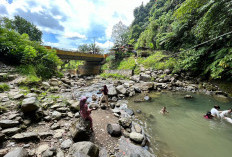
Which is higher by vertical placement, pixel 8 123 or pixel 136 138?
pixel 8 123

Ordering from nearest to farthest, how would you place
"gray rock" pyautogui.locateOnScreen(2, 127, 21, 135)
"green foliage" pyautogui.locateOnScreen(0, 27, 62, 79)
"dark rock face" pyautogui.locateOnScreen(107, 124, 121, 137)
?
"gray rock" pyautogui.locateOnScreen(2, 127, 21, 135) → "dark rock face" pyautogui.locateOnScreen(107, 124, 121, 137) → "green foliage" pyautogui.locateOnScreen(0, 27, 62, 79)

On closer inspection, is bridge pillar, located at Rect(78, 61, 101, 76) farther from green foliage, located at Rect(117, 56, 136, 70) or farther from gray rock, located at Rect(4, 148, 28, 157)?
gray rock, located at Rect(4, 148, 28, 157)

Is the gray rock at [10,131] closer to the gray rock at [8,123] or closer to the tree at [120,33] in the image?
the gray rock at [8,123]

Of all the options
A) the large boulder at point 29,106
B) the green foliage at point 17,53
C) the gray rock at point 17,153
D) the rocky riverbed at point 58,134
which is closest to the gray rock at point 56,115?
the rocky riverbed at point 58,134

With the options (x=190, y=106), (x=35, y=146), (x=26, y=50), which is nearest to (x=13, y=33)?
(x=26, y=50)

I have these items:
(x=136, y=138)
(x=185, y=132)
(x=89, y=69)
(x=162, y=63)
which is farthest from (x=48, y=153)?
(x=89, y=69)

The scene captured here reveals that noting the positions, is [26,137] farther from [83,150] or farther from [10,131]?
[83,150]

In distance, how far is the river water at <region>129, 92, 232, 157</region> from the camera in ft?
10.1

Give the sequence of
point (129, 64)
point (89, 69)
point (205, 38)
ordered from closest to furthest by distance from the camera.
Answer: point (205, 38) → point (129, 64) → point (89, 69)

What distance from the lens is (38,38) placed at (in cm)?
3775

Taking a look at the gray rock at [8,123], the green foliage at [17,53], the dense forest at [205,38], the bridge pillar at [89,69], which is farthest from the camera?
the bridge pillar at [89,69]

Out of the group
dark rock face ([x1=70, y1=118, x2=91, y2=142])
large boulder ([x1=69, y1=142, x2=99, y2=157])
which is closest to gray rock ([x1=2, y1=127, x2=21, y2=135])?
dark rock face ([x1=70, y1=118, x2=91, y2=142])

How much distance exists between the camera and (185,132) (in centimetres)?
394

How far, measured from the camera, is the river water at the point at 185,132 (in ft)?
10.1
